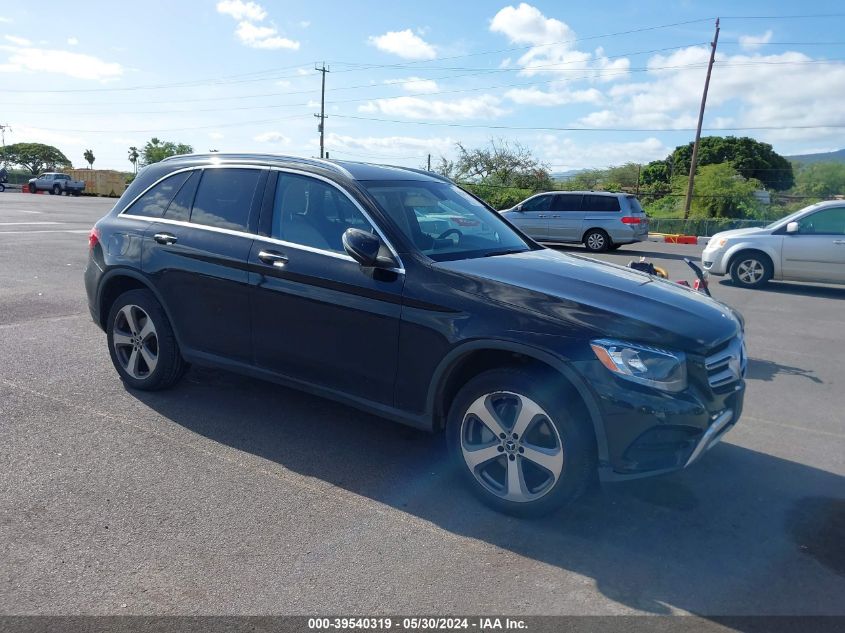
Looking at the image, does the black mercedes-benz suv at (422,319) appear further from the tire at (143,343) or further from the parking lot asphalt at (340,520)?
the parking lot asphalt at (340,520)

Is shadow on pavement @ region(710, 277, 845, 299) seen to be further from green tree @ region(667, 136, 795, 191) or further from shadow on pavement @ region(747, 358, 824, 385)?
green tree @ region(667, 136, 795, 191)

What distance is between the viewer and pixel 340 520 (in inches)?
139

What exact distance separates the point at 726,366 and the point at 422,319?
5.31ft

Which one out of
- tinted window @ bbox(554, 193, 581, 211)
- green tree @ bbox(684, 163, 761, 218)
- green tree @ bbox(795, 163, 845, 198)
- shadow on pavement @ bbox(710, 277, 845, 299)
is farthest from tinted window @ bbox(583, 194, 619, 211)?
green tree @ bbox(795, 163, 845, 198)

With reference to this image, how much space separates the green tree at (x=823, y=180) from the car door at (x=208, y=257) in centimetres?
7472

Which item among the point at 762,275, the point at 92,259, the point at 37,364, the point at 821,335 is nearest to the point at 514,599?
the point at 92,259

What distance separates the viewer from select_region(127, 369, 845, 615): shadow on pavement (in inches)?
121

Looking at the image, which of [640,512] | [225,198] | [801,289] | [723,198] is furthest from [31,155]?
Result: [640,512]

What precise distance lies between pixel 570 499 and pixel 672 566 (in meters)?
0.54

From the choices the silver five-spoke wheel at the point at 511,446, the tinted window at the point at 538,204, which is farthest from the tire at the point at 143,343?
the tinted window at the point at 538,204

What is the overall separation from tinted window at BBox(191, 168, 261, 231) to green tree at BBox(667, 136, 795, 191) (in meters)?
88.0

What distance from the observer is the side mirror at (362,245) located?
3.86 metres

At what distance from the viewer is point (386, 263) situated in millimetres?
3930

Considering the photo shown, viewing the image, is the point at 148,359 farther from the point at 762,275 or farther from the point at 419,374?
the point at 762,275
